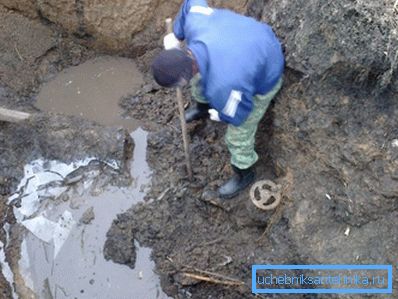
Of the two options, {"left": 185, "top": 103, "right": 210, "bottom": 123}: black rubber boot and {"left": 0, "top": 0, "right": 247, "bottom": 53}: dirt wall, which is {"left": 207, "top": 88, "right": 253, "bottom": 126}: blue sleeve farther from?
{"left": 0, "top": 0, "right": 247, "bottom": 53}: dirt wall

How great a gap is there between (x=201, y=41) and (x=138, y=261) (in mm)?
1696

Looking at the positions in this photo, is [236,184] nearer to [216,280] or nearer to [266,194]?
[266,194]

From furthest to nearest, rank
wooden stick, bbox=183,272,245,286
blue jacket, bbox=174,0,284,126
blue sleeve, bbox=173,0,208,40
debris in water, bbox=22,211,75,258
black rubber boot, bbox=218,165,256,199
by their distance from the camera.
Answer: debris in water, bbox=22,211,75,258 < black rubber boot, bbox=218,165,256,199 < wooden stick, bbox=183,272,245,286 < blue sleeve, bbox=173,0,208,40 < blue jacket, bbox=174,0,284,126

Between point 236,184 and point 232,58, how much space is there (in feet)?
3.46

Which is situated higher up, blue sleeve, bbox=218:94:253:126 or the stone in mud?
blue sleeve, bbox=218:94:253:126

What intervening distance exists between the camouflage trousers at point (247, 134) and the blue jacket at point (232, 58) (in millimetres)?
93

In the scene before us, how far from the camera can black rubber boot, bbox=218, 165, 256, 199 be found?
350 centimetres

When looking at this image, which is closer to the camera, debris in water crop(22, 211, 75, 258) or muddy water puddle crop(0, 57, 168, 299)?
muddy water puddle crop(0, 57, 168, 299)

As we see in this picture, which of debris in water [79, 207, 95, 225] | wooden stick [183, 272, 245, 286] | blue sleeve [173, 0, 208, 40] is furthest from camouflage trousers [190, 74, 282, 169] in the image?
debris in water [79, 207, 95, 225]

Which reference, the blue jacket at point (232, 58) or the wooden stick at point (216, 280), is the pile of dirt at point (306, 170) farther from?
the blue jacket at point (232, 58)

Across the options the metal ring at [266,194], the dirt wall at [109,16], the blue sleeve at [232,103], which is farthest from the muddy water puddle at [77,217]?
the blue sleeve at [232,103]

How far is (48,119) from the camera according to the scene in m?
4.00

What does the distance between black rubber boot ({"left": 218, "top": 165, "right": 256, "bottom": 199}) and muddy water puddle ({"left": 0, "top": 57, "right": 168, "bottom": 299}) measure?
68 centimetres

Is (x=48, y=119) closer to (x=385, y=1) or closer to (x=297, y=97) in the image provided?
(x=297, y=97)
